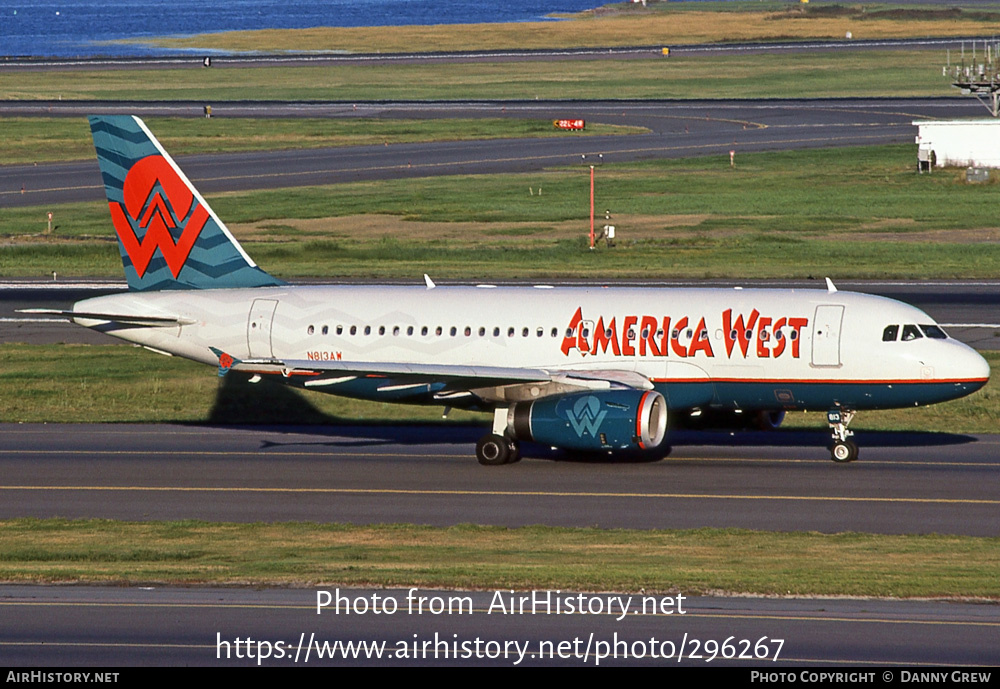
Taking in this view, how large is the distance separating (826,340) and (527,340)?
26.2 ft

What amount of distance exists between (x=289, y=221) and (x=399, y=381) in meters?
50.9

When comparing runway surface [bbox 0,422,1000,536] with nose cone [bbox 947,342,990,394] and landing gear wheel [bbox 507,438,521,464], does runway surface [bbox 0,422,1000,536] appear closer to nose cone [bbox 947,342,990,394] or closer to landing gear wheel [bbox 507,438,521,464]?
landing gear wheel [bbox 507,438,521,464]

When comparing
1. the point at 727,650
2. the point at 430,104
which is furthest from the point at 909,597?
the point at 430,104

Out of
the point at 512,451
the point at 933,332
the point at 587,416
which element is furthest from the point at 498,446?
the point at 933,332

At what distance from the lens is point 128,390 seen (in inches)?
1933

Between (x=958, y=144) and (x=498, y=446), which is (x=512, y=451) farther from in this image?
(x=958, y=144)

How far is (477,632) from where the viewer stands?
23.7m

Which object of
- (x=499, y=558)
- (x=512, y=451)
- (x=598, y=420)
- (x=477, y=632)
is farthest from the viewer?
(x=512, y=451)

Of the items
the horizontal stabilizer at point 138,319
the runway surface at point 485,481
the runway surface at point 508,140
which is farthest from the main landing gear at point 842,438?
the runway surface at point 508,140

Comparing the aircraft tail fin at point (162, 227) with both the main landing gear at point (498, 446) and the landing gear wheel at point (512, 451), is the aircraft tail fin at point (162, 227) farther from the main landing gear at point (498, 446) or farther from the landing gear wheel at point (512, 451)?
the landing gear wheel at point (512, 451)

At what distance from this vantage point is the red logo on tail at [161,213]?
141ft

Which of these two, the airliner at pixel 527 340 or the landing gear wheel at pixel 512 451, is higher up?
the airliner at pixel 527 340

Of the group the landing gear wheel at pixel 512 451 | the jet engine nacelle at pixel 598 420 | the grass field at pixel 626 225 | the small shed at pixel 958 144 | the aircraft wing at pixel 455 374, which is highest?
the small shed at pixel 958 144

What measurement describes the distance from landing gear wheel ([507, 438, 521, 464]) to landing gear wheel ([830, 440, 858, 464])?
840cm
